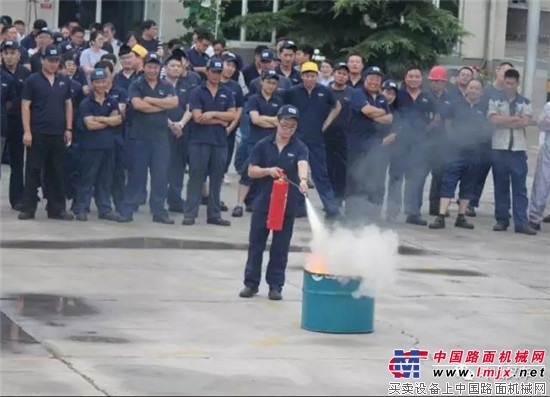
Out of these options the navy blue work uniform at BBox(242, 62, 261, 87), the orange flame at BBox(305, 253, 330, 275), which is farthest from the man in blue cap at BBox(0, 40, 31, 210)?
the orange flame at BBox(305, 253, 330, 275)

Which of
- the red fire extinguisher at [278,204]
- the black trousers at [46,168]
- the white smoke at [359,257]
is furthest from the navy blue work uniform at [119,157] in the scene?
the white smoke at [359,257]

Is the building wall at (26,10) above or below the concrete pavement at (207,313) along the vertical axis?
above

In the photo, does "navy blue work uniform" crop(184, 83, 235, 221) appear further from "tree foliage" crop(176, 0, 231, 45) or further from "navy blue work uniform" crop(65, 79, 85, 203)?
"tree foliage" crop(176, 0, 231, 45)

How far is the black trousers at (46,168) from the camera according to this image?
16031 millimetres

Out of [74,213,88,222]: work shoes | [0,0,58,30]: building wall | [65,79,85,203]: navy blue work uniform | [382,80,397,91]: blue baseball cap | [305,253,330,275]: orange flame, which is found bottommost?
[74,213,88,222]: work shoes

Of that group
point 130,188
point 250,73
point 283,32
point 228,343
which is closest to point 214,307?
point 228,343

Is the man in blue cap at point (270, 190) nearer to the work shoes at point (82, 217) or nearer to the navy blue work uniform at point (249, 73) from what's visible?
the work shoes at point (82, 217)

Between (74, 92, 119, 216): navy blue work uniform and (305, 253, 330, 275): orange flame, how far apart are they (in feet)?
19.0

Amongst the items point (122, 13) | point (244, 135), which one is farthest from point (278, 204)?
point (122, 13)

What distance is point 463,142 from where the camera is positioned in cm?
1781

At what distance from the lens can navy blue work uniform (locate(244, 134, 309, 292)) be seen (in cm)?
1215

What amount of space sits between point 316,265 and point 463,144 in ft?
23.3

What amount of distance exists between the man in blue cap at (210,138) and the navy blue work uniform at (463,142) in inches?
120

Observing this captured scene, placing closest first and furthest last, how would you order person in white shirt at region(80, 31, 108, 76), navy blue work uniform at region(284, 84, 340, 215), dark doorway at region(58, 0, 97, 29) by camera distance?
navy blue work uniform at region(284, 84, 340, 215) → person in white shirt at region(80, 31, 108, 76) → dark doorway at region(58, 0, 97, 29)
